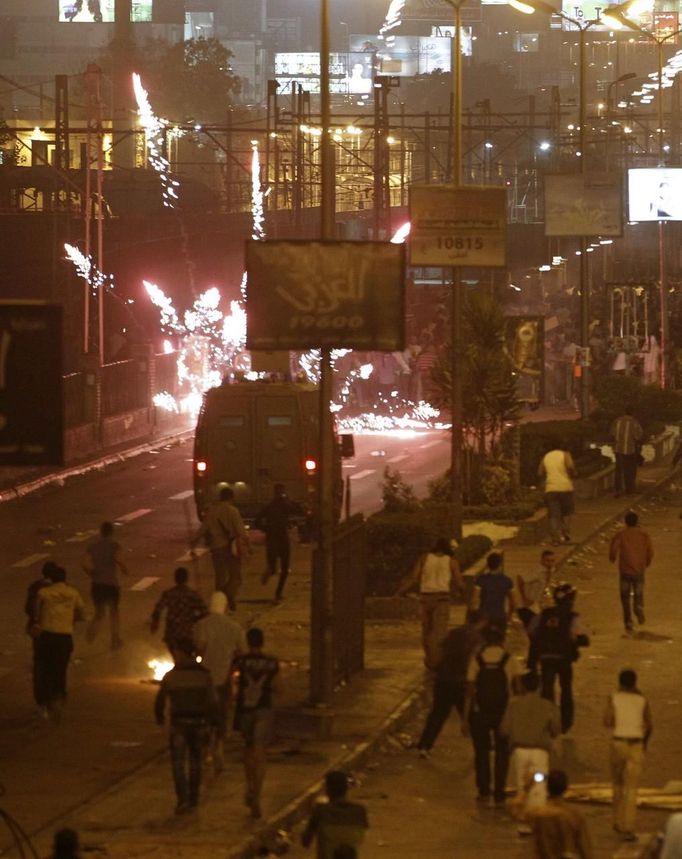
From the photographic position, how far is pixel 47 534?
30422 millimetres

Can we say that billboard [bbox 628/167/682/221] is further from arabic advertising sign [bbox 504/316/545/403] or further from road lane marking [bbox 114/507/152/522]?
road lane marking [bbox 114/507/152/522]

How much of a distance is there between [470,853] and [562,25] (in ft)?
555

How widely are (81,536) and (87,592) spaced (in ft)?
18.6

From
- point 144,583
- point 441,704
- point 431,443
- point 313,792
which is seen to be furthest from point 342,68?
point 313,792

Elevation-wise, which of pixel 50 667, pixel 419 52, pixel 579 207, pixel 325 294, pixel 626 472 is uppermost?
pixel 419 52

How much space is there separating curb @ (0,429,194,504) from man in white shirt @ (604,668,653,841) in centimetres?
2301

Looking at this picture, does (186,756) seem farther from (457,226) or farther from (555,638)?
(457,226)

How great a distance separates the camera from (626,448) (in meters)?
34.3

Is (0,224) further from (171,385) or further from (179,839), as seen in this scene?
(179,839)

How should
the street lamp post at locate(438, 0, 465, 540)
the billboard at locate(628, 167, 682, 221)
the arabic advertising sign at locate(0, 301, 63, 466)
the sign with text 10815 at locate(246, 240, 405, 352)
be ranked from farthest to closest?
the billboard at locate(628, 167, 682, 221) → the street lamp post at locate(438, 0, 465, 540) → the sign with text 10815 at locate(246, 240, 405, 352) → the arabic advertising sign at locate(0, 301, 63, 466)

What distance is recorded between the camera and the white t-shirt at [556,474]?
27781 mm

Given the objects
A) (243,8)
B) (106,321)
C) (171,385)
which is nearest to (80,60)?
(243,8)

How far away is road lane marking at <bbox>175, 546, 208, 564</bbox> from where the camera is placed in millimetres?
27344

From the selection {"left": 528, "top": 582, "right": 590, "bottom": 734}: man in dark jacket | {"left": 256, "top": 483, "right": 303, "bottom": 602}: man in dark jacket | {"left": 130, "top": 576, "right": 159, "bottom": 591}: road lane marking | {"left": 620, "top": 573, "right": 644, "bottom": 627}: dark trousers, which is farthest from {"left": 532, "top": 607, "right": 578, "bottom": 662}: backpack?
{"left": 130, "top": 576, "right": 159, "bottom": 591}: road lane marking
